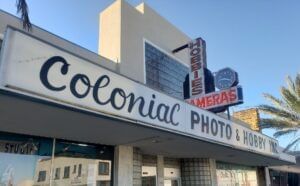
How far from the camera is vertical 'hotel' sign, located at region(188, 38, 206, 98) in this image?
12.7 m

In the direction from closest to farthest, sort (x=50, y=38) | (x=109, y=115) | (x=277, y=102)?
(x=109, y=115) → (x=50, y=38) → (x=277, y=102)

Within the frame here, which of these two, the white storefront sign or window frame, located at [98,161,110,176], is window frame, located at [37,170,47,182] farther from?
the white storefront sign

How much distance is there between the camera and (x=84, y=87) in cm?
593

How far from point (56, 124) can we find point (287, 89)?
13.9 metres

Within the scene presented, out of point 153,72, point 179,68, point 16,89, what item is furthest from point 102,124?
point 179,68

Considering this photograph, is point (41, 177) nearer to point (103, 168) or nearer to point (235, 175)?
point (103, 168)

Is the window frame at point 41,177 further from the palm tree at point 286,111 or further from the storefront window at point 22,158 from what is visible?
the palm tree at point 286,111

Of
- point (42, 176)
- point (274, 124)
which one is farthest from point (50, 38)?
point (274, 124)

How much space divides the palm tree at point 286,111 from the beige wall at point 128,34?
747 cm

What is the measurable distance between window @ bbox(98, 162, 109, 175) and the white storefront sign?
8.29ft

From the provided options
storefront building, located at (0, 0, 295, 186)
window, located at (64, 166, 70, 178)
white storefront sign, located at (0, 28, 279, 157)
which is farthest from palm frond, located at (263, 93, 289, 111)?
window, located at (64, 166, 70, 178)

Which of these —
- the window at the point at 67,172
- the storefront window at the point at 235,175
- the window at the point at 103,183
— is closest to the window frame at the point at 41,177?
the window at the point at 67,172

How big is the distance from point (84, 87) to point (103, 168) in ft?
13.7

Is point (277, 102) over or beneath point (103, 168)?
over
